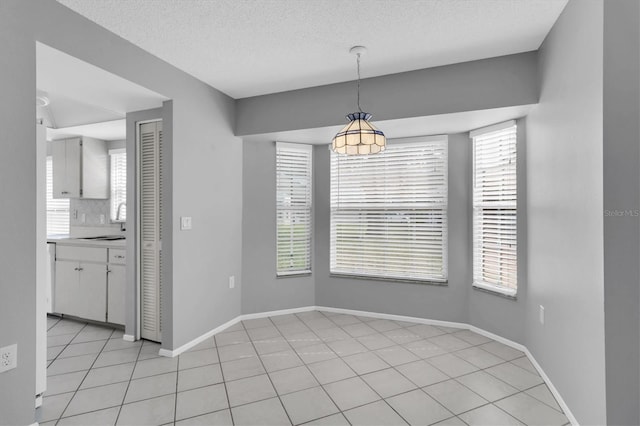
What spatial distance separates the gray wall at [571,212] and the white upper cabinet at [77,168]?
5187 mm

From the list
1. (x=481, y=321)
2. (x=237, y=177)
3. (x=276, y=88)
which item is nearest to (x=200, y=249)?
(x=237, y=177)

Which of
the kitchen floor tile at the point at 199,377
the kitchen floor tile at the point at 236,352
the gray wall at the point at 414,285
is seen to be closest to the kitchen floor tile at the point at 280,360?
the kitchen floor tile at the point at 236,352

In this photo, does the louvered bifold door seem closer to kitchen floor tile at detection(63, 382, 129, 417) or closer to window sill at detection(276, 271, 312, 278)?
kitchen floor tile at detection(63, 382, 129, 417)

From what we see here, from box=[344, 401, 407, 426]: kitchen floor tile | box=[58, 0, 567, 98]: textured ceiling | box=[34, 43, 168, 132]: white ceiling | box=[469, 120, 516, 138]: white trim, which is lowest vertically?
box=[344, 401, 407, 426]: kitchen floor tile

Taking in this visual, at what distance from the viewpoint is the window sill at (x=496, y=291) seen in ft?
10.0

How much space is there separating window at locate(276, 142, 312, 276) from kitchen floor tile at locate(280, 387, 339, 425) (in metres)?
1.90

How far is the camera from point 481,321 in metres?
3.44

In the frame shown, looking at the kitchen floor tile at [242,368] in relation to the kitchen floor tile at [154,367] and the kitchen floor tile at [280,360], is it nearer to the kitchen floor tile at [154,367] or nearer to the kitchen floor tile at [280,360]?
the kitchen floor tile at [280,360]

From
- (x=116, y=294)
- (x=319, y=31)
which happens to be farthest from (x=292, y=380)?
(x=319, y=31)

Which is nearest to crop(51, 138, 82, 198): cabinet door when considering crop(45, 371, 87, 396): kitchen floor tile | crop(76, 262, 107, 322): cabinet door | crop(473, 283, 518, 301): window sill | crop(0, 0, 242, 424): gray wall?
crop(76, 262, 107, 322): cabinet door
